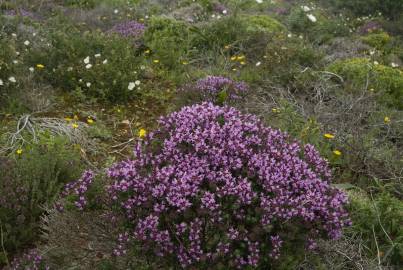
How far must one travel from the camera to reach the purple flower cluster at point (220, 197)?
2.45 m

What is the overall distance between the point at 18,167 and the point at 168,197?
1.62 meters

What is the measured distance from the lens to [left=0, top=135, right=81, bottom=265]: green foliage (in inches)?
125

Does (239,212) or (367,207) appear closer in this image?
(239,212)

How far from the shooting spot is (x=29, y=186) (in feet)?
11.0

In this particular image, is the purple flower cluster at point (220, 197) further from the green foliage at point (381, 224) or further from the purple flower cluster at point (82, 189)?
the green foliage at point (381, 224)

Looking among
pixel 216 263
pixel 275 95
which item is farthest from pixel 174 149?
pixel 275 95

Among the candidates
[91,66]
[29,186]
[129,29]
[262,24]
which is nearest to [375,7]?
A: [262,24]

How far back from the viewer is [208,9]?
10.3 meters

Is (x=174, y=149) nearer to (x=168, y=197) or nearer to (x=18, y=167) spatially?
(x=168, y=197)

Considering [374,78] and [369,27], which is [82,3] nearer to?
[369,27]

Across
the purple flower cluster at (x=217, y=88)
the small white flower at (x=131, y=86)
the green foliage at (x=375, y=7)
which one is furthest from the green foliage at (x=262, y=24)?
the green foliage at (x=375, y=7)

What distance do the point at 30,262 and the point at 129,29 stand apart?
5457 mm

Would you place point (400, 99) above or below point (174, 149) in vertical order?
below

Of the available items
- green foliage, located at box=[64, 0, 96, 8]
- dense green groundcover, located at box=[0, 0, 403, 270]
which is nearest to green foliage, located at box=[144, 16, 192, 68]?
dense green groundcover, located at box=[0, 0, 403, 270]
